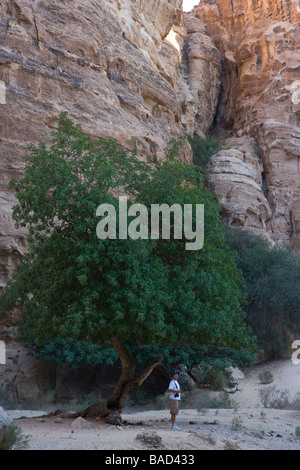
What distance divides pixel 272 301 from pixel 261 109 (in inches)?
701

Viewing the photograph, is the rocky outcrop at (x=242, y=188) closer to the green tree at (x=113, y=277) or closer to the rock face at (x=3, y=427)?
the green tree at (x=113, y=277)

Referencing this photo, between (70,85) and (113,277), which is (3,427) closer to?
(113,277)

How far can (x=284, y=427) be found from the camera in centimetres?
1140

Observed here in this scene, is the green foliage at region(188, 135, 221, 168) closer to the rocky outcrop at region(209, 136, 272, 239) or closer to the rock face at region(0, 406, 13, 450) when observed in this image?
the rocky outcrop at region(209, 136, 272, 239)

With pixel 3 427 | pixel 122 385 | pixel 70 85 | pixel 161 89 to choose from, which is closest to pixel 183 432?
pixel 122 385

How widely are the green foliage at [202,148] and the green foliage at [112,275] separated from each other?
20.2 meters

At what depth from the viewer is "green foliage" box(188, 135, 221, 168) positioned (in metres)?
31.5

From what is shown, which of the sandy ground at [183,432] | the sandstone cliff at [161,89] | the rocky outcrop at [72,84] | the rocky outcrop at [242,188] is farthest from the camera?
the rocky outcrop at [242,188]

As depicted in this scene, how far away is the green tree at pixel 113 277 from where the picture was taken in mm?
9266

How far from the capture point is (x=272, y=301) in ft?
73.2

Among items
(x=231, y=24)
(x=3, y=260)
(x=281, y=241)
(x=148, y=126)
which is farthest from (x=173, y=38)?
(x=3, y=260)

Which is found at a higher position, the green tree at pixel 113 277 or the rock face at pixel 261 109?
the rock face at pixel 261 109

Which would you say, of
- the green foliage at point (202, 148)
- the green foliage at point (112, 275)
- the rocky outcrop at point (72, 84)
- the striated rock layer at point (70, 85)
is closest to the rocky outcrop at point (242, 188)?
the green foliage at point (202, 148)

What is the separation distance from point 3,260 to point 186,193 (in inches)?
313
